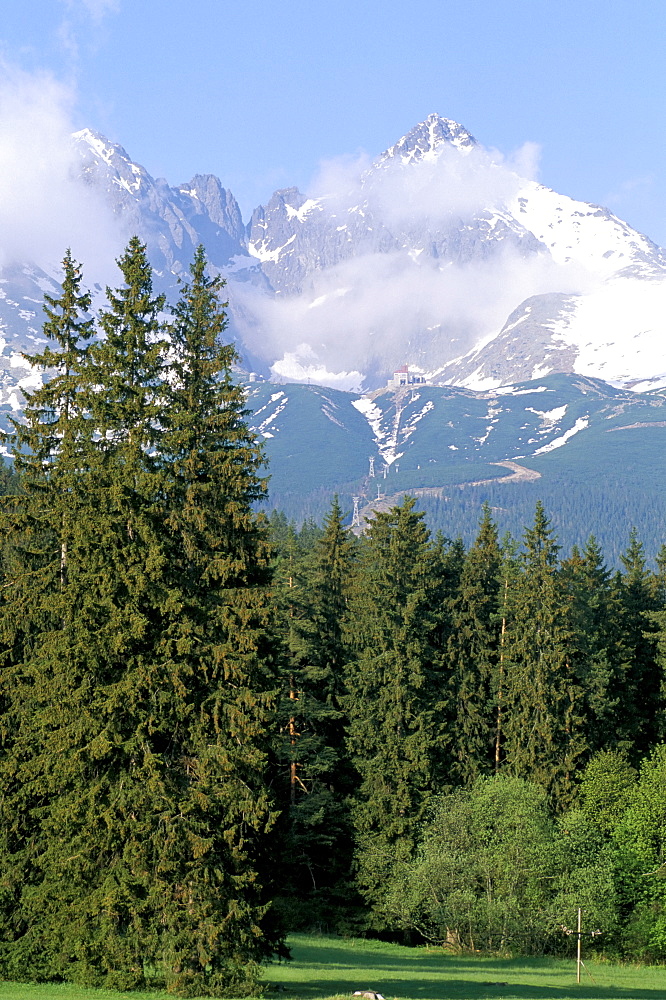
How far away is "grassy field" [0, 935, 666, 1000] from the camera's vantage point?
3236 cm

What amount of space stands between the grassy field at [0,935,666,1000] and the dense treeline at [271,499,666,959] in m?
2.56

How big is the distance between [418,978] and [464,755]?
18.2m

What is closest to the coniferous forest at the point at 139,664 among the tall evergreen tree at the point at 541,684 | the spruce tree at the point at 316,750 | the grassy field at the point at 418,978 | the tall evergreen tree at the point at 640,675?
the grassy field at the point at 418,978

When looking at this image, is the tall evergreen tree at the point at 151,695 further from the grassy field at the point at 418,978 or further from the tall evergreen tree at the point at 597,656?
the tall evergreen tree at the point at 597,656

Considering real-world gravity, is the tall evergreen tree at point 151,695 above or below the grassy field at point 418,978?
above

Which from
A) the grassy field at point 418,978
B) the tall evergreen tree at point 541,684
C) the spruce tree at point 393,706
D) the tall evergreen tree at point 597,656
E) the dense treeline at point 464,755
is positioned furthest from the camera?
the tall evergreen tree at point 597,656

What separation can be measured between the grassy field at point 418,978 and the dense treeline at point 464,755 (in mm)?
2561

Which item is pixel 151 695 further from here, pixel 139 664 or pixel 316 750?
pixel 316 750

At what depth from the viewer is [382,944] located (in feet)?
187

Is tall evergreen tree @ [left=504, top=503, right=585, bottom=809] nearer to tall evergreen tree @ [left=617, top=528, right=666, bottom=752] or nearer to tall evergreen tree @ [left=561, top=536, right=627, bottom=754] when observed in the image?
tall evergreen tree @ [left=561, top=536, right=627, bottom=754]

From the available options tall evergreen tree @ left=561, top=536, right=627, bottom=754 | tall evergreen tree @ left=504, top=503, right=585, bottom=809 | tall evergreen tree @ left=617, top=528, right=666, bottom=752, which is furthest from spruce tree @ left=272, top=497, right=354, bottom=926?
tall evergreen tree @ left=617, top=528, right=666, bottom=752

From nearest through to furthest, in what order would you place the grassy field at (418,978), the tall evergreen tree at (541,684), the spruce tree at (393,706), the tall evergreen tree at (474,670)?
the grassy field at (418,978), the spruce tree at (393,706), the tall evergreen tree at (541,684), the tall evergreen tree at (474,670)

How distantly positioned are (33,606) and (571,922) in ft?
112

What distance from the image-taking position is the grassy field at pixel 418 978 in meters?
32.4
